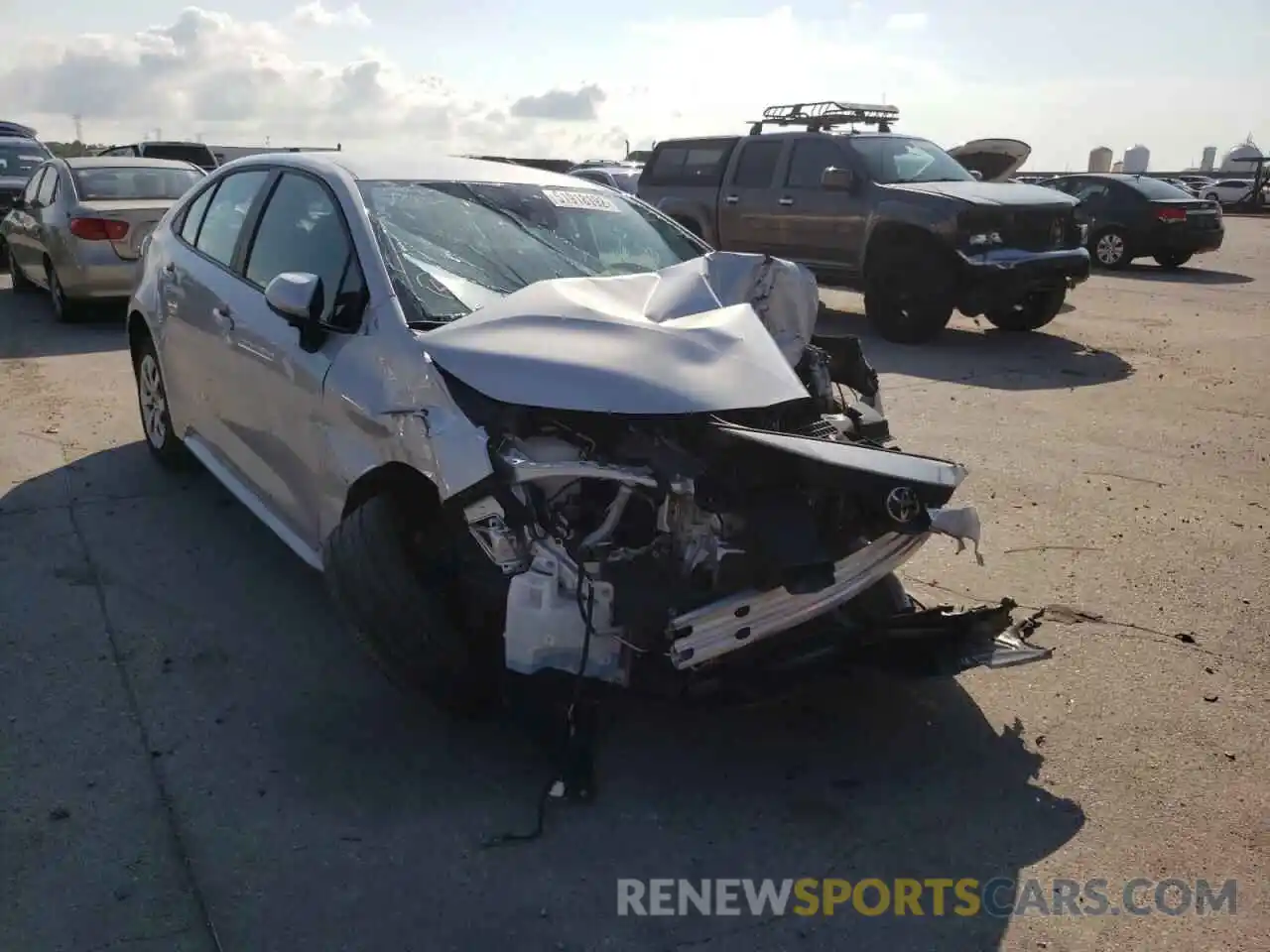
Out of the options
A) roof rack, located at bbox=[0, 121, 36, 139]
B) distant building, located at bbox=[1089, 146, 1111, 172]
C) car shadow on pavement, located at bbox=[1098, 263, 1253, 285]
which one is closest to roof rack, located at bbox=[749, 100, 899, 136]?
car shadow on pavement, located at bbox=[1098, 263, 1253, 285]

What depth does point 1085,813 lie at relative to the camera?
10.5 ft

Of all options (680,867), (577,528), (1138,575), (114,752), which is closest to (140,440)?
(114,752)

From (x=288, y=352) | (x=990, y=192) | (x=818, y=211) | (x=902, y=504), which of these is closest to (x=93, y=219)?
(x=818, y=211)

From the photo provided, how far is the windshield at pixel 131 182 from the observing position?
35.7ft

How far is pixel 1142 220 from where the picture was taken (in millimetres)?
17328

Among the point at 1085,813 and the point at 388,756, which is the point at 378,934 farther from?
the point at 1085,813

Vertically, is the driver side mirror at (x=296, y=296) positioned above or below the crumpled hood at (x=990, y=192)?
below

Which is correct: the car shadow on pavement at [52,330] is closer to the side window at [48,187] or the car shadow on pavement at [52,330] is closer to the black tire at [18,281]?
the black tire at [18,281]

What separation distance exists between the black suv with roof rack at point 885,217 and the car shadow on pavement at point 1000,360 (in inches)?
12.7

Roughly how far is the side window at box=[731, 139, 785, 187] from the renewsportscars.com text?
412 inches

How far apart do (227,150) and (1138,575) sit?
2349cm

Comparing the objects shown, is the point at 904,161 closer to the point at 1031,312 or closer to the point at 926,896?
the point at 1031,312

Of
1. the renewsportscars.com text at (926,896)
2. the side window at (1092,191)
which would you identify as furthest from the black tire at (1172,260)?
the renewsportscars.com text at (926,896)

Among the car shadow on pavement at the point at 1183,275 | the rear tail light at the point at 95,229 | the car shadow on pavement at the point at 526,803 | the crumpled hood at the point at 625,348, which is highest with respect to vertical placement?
the crumpled hood at the point at 625,348
